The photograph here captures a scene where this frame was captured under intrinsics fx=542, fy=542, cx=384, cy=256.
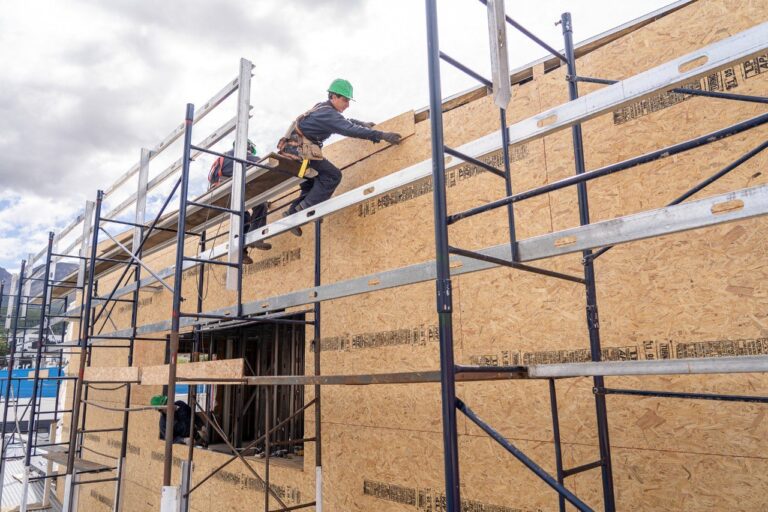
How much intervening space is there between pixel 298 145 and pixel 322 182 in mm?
547

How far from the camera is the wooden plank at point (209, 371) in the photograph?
5.12 metres

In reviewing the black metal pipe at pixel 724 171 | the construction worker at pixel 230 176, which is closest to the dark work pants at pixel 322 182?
the construction worker at pixel 230 176

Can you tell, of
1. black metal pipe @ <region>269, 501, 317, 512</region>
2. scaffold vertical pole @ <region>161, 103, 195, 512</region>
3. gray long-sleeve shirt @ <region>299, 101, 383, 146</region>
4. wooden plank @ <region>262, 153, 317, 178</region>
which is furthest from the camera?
wooden plank @ <region>262, 153, 317, 178</region>

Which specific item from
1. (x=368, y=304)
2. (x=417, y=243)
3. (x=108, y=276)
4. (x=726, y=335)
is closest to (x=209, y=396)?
(x=108, y=276)

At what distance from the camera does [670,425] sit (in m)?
4.06

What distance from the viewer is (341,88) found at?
21.3ft

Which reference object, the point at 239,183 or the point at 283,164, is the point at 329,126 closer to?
the point at 283,164

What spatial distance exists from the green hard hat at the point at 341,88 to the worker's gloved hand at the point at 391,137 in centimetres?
66

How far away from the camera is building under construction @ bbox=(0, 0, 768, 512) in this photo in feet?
10.3

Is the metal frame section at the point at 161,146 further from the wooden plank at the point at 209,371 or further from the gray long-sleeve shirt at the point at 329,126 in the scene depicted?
the wooden plank at the point at 209,371

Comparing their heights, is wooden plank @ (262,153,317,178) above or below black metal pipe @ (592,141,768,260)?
above

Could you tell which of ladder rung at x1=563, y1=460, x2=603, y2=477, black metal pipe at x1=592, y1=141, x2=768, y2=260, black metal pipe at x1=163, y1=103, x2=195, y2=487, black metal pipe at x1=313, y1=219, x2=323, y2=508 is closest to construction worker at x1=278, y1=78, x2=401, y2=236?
black metal pipe at x1=313, y1=219, x2=323, y2=508

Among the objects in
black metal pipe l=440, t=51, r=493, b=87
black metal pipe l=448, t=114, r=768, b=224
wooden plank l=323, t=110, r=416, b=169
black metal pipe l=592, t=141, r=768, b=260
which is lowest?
black metal pipe l=448, t=114, r=768, b=224

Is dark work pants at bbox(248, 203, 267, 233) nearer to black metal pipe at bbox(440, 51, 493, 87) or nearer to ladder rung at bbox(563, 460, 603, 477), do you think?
black metal pipe at bbox(440, 51, 493, 87)
